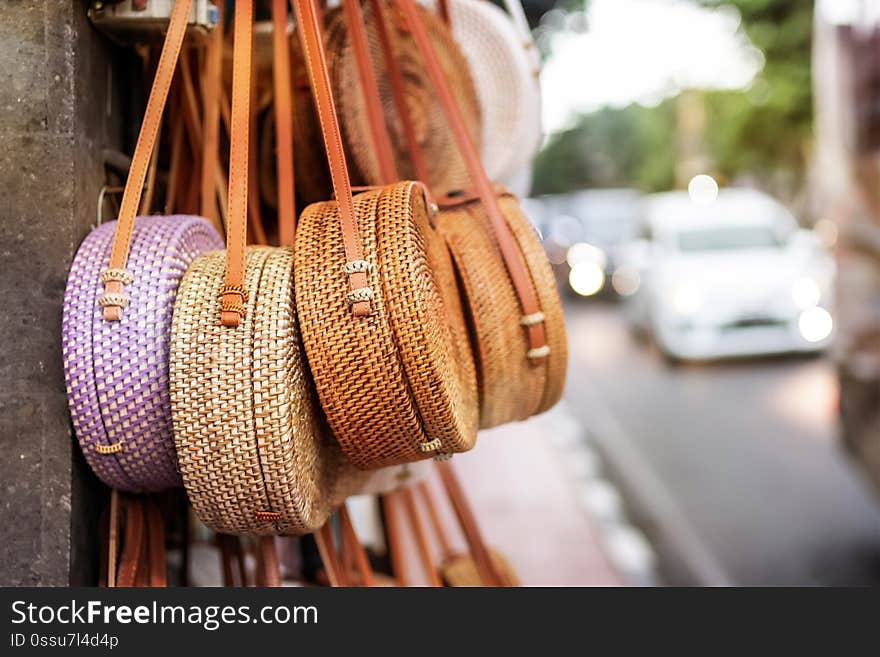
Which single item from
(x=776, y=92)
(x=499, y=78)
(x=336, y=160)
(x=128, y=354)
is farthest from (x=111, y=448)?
(x=776, y=92)

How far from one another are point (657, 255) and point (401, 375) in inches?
338

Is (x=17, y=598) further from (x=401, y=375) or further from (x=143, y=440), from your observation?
(x=401, y=375)

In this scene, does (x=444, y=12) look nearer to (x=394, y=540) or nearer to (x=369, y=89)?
(x=369, y=89)

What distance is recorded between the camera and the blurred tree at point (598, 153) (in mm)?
58500

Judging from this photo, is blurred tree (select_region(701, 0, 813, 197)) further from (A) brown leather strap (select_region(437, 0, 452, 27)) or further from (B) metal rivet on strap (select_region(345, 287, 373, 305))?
(B) metal rivet on strap (select_region(345, 287, 373, 305))

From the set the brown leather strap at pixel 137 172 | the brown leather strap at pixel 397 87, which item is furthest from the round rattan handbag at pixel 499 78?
the brown leather strap at pixel 137 172

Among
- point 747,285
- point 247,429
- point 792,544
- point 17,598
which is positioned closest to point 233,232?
point 247,429

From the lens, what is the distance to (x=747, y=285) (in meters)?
8.46

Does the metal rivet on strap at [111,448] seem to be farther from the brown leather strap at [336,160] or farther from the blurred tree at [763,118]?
the blurred tree at [763,118]

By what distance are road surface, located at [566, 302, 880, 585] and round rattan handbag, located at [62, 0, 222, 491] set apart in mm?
3254

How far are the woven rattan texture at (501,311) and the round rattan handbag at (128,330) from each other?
16.9 inches

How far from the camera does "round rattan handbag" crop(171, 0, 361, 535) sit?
3.71 ft

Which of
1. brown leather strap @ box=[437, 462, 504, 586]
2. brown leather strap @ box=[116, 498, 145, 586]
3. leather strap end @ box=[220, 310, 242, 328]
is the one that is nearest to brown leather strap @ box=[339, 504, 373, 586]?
brown leather strap @ box=[437, 462, 504, 586]

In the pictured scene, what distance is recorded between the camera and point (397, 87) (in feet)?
5.20
